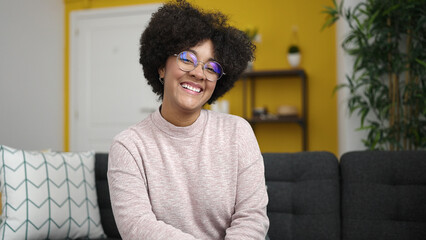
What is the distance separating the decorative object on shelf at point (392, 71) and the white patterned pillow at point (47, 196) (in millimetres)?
1800

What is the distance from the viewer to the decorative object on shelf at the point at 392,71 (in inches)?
101

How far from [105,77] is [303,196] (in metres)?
3.41

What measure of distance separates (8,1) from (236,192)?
141 inches

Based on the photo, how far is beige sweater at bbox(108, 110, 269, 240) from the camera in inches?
48.3

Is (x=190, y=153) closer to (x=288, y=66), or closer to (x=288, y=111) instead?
(x=288, y=111)

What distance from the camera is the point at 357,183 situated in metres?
1.75

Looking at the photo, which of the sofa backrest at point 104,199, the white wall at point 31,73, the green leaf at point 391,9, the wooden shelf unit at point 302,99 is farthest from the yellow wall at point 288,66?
the sofa backrest at point 104,199

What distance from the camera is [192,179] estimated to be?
128 centimetres

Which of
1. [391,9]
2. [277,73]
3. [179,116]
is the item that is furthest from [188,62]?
[277,73]

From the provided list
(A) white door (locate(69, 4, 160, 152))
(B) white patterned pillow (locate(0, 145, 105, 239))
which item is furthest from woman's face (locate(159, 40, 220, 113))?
(A) white door (locate(69, 4, 160, 152))

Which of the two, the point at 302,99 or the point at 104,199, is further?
the point at 302,99

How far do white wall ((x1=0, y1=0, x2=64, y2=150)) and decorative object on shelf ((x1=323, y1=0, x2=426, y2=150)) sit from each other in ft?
10.1

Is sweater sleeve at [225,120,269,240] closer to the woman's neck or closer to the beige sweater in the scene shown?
the beige sweater

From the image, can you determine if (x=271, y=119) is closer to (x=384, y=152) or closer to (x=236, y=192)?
(x=384, y=152)
